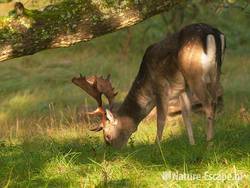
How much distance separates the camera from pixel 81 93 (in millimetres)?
18984

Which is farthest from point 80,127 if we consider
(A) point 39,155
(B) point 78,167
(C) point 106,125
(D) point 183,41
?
(B) point 78,167

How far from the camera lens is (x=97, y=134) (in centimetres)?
1237

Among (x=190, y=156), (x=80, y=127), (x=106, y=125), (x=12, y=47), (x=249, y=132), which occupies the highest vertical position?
(x=12, y=47)

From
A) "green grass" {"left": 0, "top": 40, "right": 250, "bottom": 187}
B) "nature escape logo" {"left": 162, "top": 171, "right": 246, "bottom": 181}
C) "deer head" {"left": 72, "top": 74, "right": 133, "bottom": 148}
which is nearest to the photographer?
"nature escape logo" {"left": 162, "top": 171, "right": 246, "bottom": 181}

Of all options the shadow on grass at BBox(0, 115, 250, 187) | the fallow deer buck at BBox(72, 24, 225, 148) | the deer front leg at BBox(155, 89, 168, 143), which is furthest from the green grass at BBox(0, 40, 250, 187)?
the fallow deer buck at BBox(72, 24, 225, 148)

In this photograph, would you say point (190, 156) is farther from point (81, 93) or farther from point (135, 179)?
point (81, 93)

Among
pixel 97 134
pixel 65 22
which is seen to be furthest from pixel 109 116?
pixel 65 22

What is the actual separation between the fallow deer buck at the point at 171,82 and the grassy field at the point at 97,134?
34 cm

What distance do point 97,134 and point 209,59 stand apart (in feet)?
13.8

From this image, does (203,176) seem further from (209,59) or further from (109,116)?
(109,116)

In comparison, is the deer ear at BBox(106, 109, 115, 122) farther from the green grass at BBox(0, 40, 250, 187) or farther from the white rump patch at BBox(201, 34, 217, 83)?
the white rump patch at BBox(201, 34, 217, 83)

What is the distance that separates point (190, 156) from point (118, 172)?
40.7 inches

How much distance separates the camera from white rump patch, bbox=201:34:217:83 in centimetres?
875

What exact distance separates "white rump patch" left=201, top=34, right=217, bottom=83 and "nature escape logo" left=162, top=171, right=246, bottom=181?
107 inches
